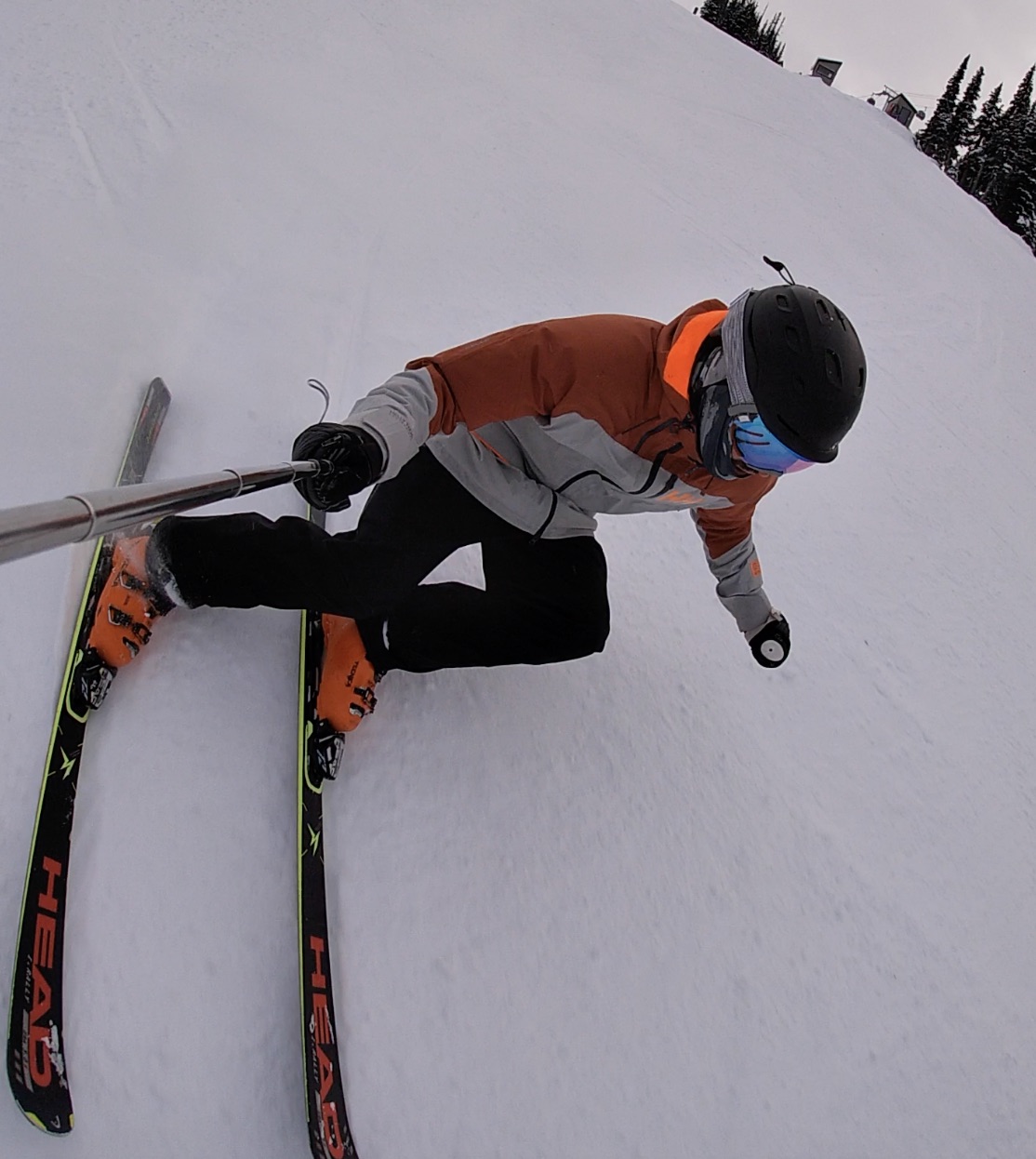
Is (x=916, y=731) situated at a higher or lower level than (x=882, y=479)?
lower

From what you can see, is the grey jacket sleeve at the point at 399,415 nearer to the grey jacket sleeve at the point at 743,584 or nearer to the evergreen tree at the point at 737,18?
the grey jacket sleeve at the point at 743,584

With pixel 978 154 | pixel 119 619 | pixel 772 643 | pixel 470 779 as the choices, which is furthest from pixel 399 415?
pixel 978 154

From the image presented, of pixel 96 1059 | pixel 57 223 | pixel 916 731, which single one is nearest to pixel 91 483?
pixel 96 1059

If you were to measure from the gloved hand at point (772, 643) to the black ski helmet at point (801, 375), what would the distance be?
80 centimetres

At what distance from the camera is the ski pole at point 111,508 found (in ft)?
3.04

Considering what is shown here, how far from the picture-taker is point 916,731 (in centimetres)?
340

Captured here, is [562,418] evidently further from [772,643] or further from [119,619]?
[119,619]

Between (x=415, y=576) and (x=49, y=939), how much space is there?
1.17 metres

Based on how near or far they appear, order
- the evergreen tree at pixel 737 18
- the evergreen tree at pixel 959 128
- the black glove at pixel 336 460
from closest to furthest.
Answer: the black glove at pixel 336 460, the evergreen tree at pixel 737 18, the evergreen tree at pixel 959 128

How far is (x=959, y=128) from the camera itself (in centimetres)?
4466

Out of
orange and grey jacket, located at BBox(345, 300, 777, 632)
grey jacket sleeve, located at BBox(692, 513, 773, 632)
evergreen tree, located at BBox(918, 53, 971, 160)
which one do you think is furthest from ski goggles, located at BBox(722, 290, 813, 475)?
evergreen tree, located at BBox(918, 53, 971, 160)

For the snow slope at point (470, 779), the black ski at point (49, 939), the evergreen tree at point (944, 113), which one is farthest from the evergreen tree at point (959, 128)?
the black ski at point (49, 939)

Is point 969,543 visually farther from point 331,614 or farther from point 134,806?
point 134,806

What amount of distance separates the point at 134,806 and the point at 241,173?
14.5 ft
